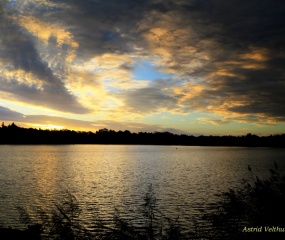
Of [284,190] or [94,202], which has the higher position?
[284,190]

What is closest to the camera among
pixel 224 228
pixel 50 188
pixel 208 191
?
pixel 224 228

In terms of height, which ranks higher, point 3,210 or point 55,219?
point 55,219

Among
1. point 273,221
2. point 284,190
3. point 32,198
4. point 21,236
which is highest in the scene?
point 284,190

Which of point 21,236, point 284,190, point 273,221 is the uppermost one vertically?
point 284,190

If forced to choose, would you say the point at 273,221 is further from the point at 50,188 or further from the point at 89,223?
the point at 50,188

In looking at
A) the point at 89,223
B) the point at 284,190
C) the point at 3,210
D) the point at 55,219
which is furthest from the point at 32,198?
the point at 284,190

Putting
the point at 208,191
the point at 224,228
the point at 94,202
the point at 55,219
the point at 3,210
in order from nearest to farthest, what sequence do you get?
the point at 55,219, the point at 224,228, the point at 3,210, the point at 94,202, the point at 208,191

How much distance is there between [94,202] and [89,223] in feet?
37.0

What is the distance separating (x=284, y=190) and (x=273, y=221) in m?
3.62

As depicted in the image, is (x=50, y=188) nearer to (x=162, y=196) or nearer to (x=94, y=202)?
(x=94, y=202)

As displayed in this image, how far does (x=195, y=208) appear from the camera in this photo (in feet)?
116

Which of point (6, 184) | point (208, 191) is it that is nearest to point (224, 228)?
point (208, 191)

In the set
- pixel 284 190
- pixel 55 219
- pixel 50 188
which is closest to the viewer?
pixel 55 219

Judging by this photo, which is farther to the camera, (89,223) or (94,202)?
(94,202)
